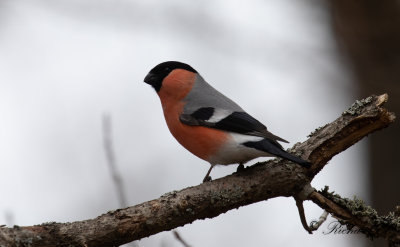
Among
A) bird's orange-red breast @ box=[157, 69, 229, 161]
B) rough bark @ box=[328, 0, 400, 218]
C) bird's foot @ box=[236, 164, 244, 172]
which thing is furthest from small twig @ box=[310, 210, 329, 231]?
rough bark @ box=[328, 0, 400, 218]

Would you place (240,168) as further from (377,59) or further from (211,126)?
(377,59)

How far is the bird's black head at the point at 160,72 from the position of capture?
5.26 m

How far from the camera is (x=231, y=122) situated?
4.41 metres

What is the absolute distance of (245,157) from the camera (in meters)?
4.29

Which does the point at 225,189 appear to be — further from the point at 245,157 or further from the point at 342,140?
the point at 342,140

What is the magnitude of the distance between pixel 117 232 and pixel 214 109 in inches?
56.9

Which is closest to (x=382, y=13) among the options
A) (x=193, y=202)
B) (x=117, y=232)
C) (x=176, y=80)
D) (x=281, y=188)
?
(x=176, y=80)

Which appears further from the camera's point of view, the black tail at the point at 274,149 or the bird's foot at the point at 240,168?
the bird's foot at the point at 240,168

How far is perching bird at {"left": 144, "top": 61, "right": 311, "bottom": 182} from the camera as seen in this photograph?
423 cm

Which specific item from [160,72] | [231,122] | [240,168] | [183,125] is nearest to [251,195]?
[240,168]

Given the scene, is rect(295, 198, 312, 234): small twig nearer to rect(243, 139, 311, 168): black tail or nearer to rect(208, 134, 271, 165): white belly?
rect(243, 139, 311, 168): black tail

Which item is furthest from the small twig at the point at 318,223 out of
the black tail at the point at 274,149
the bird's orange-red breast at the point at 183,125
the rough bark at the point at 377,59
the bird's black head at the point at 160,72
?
the rough bark at the point at 377,59

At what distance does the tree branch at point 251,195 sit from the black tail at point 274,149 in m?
0.11

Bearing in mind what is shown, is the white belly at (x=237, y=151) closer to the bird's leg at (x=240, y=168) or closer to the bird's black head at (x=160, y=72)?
the bird's leg at (x=240, y=168)
